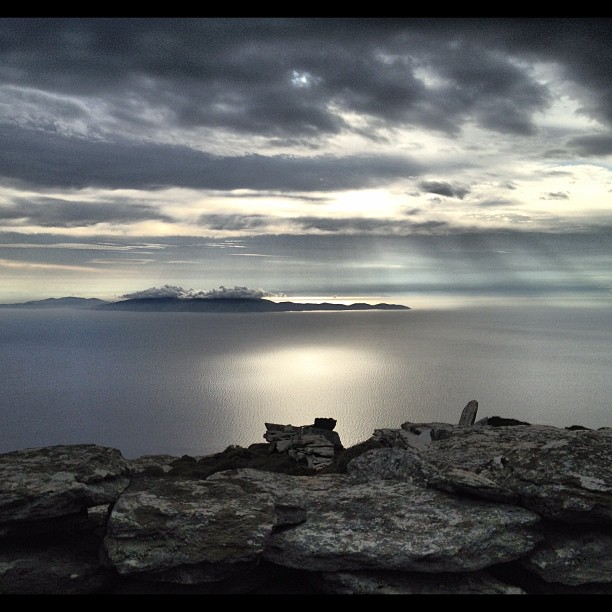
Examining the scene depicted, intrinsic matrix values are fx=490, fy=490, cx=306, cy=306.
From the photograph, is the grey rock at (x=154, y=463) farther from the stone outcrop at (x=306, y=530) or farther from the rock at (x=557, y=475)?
the rock at (x=557, y=475)

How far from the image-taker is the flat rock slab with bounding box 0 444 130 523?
23.1 ft

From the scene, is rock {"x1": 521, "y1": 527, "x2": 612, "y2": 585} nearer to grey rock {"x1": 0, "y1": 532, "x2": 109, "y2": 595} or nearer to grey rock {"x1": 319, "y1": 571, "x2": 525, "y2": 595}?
grey rock {"x1": 319, "y1": 571, "x2": 525, "y2": 595}

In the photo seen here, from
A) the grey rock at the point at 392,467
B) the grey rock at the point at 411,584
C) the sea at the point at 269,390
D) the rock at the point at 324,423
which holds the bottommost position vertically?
the sea at the point at 269,390

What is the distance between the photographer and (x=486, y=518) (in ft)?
24.2

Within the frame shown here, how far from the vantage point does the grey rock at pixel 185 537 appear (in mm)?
6598

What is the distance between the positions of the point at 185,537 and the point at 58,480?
226cm

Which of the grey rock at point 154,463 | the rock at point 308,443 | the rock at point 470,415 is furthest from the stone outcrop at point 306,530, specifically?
the rock at point 470,415

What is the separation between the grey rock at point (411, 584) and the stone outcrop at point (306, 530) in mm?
19

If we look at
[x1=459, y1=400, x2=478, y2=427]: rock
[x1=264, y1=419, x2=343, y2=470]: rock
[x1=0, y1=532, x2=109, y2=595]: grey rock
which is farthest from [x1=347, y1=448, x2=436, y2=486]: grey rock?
[x1=459, y1=400, x2=478, y2=427]: rock

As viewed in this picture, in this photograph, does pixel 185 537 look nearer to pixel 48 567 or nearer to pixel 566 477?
pixel 48 567

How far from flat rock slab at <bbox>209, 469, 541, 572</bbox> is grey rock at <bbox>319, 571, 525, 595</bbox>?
15cm

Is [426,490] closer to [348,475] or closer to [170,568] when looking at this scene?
[348,475]

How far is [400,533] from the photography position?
23.3 ft

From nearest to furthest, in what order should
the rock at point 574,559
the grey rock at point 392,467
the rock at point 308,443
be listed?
1. the rock at point 574,559
2. the grey rock at point 392,467
3. the rock at point 308,443
